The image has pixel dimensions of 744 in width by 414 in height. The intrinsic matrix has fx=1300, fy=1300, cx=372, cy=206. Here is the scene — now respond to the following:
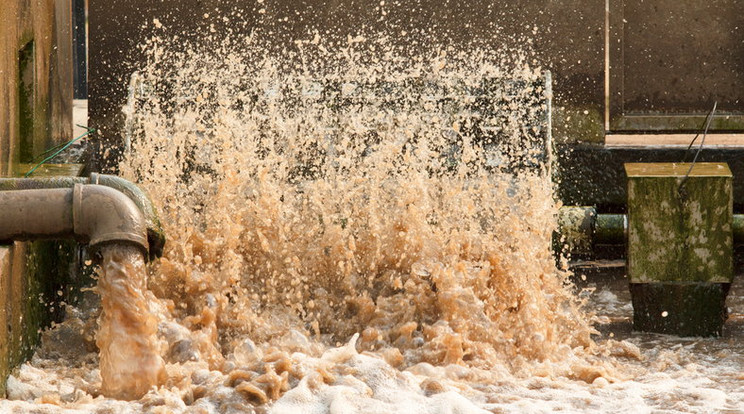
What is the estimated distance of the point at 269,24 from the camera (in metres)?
9.50

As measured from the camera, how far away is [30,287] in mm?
6520

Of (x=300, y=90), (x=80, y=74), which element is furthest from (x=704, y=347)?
(x=80, y=74)

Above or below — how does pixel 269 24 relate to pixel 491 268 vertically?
above

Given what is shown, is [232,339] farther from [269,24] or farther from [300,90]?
Result: [269,24]

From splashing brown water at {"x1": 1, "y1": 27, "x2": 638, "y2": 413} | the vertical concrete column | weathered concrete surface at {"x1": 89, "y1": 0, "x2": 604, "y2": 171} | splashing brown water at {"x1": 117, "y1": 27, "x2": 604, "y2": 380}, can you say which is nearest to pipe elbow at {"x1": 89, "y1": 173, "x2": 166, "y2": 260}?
splashing brown water at {"x1": 1, "y1": 27, "x2": 638, "y2": 413}

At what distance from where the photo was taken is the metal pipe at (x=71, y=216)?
588cm

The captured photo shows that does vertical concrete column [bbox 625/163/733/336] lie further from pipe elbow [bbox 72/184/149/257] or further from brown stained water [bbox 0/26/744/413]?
pipe elbow [bbox 72/184/149/257]

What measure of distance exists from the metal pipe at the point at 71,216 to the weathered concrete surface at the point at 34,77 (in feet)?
2.57

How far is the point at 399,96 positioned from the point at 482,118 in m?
0.59

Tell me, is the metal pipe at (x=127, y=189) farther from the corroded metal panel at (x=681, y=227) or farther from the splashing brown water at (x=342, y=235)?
the corroded metal panel at (x=681, y=227)

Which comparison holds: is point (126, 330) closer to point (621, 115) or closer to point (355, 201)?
point (355, 201)

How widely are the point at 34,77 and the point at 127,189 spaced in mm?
2031

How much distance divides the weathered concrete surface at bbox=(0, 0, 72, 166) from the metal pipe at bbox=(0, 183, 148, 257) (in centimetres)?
78

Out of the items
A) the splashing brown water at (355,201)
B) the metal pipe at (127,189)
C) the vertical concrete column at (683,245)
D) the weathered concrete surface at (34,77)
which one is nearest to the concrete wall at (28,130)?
the weathered concrete surface at (34,77)
